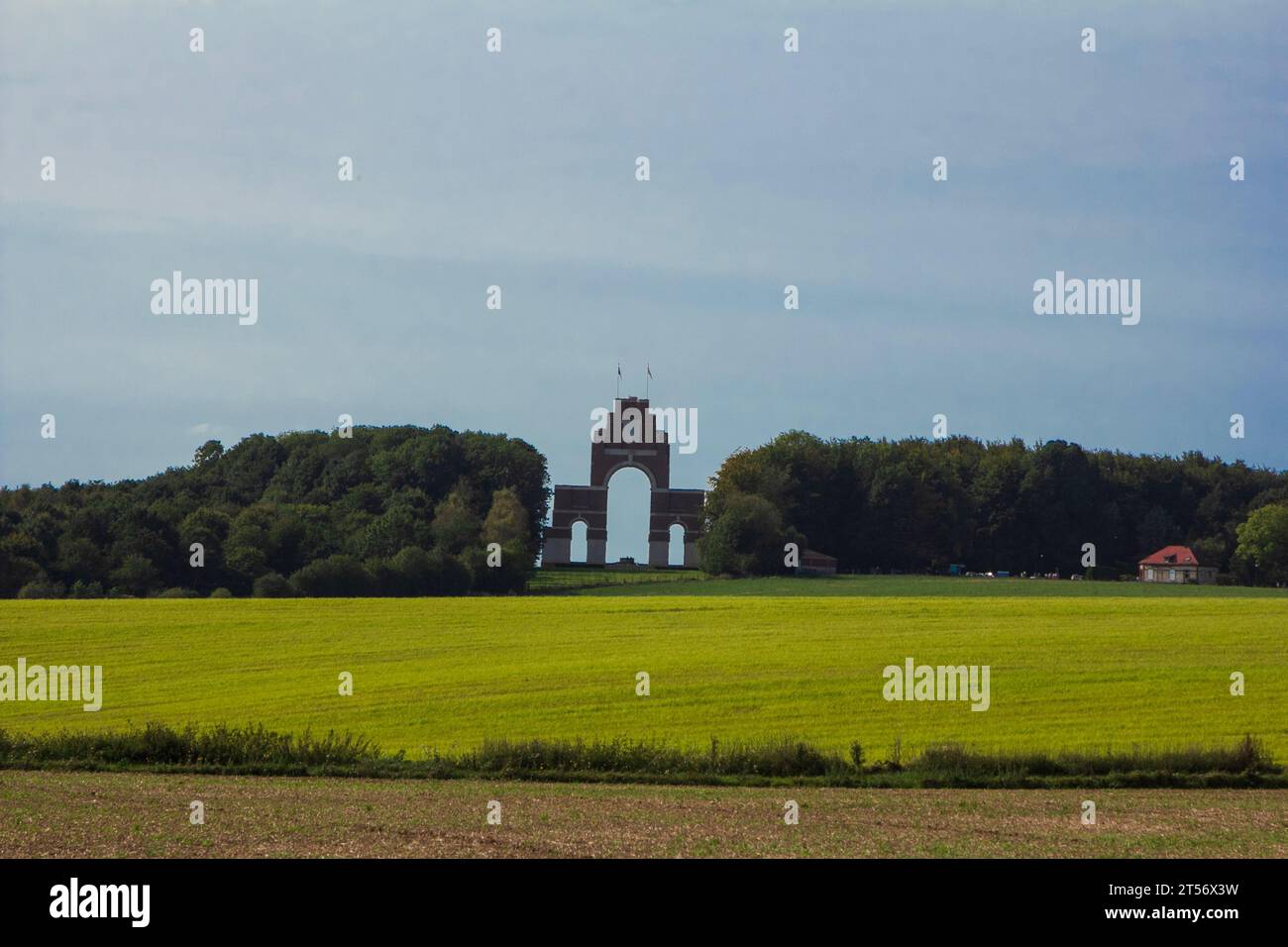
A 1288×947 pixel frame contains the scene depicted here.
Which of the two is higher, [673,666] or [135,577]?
[135,577]

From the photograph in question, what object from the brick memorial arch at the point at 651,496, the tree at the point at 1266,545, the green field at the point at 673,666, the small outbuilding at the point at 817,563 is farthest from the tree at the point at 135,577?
the tree at the point at 1266,545

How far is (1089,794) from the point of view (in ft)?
71.4

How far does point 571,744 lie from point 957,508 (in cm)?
9111

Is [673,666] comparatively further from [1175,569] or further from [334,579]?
[1175,569]

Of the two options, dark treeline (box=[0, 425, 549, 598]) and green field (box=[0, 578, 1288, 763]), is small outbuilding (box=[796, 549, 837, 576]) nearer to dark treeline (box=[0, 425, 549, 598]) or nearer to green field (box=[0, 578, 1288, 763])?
dark treeline (box=[0, 425, 549, 598])

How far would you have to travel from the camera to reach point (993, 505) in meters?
113

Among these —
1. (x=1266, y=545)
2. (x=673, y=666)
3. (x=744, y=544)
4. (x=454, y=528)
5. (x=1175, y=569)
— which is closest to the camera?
(x=673, y=666)

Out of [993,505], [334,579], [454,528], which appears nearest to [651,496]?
[454,528]

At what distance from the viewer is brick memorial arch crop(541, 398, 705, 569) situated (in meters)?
106

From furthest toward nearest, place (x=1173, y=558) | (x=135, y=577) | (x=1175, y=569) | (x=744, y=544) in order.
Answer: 1. (x=1173, y=558)
2. (x=1175, y=569)
3. (x=744, y=544)
4. (x=135, y=577)

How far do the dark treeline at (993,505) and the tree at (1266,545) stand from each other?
19.2 inches

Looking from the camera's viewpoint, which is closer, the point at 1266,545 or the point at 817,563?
the point at 1266,545

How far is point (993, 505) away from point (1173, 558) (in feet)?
47.1
